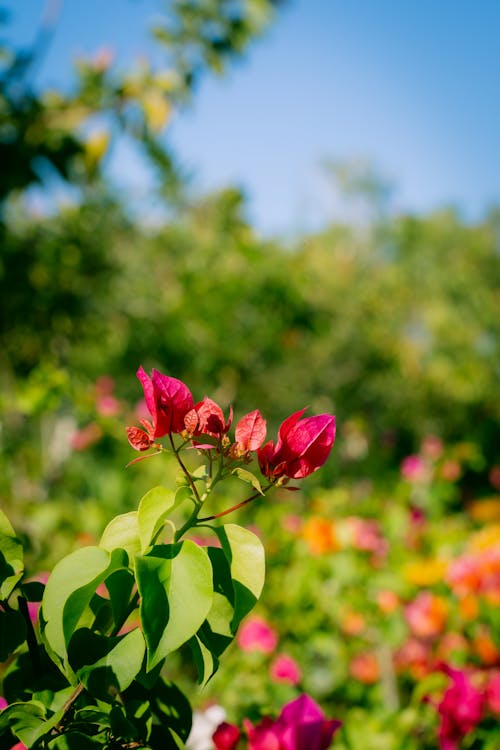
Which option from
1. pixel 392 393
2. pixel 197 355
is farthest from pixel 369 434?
pixel 197 355

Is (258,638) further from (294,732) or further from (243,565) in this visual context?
(243,565)

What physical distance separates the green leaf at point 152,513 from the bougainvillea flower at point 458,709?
66 centimetres

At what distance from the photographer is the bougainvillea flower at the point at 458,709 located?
32.1 inches

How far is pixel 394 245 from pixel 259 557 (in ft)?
62.2

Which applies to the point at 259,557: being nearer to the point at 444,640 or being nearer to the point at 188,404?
the point at 188,404

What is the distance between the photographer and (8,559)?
46cm

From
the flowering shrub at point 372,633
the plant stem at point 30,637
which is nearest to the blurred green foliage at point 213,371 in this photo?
the flowering shrub at point 372,633

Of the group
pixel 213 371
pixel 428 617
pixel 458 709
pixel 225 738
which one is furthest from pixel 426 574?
pixel 213 371

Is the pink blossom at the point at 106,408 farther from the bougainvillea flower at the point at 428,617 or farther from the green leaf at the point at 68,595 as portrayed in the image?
the green leaf at the point at 68,595

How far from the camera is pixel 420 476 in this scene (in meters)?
3.14

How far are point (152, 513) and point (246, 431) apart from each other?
106 mm

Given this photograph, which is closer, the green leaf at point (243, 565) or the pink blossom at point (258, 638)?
the green leaf at point (243, 565)

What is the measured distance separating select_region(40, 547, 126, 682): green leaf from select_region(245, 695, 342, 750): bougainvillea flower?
0.30 meters

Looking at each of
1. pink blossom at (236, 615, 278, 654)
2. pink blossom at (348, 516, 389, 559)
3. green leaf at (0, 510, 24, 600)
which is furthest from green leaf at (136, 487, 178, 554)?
pink blossom at (348, 516, 389, 559)
